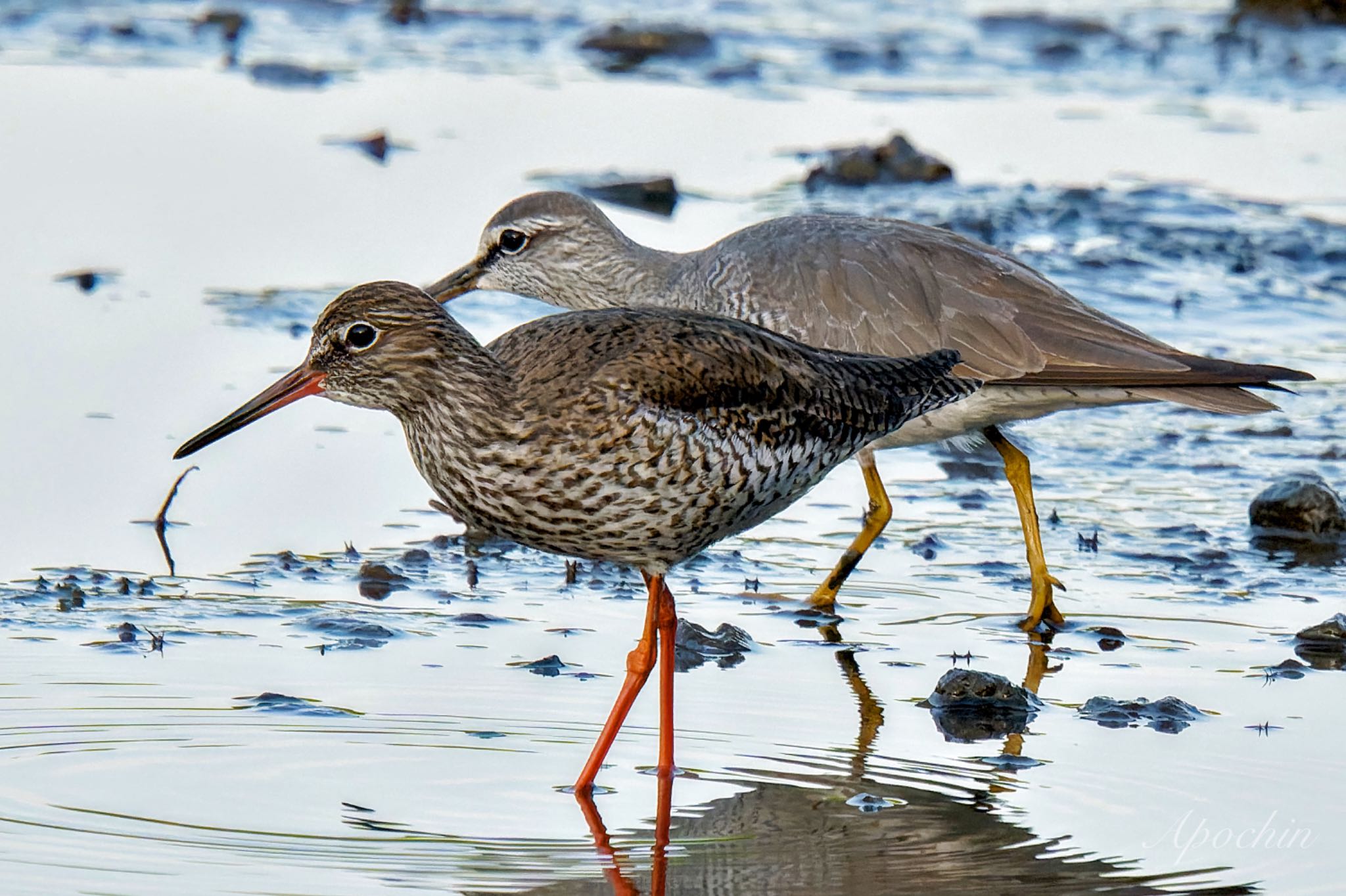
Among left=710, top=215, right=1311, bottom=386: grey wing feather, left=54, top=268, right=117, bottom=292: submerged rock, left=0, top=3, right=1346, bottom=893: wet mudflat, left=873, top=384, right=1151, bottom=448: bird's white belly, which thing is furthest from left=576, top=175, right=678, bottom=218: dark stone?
left=873, top=384, right=1151, bottom=448: bird's white belly

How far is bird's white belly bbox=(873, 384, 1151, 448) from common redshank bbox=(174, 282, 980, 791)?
1365 mm

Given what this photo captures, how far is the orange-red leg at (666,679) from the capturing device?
5422 millimetres

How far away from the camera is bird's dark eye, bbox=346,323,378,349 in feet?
17.9

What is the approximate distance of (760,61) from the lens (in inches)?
597

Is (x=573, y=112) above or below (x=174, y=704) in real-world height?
above

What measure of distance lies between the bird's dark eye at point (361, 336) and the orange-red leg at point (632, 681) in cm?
103

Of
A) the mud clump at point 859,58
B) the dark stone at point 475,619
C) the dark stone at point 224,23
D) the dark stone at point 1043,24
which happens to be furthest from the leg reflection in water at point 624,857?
the dark stone at point 1043,24

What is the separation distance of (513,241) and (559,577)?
6.91 feet

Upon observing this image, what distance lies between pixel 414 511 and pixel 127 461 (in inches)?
42.5

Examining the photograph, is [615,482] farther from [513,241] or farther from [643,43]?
[643,43]

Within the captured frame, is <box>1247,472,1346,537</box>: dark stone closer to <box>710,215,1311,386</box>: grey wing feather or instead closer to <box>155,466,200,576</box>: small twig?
<box>710,215,1311,386</box>: grey wing feather

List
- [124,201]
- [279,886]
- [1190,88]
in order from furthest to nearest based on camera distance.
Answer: [1190,88] < [124,201] < [279,886]

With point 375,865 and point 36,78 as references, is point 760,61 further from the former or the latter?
point 375,865

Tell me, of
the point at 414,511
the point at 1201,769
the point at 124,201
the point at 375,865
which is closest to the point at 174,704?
the point at 375,865
